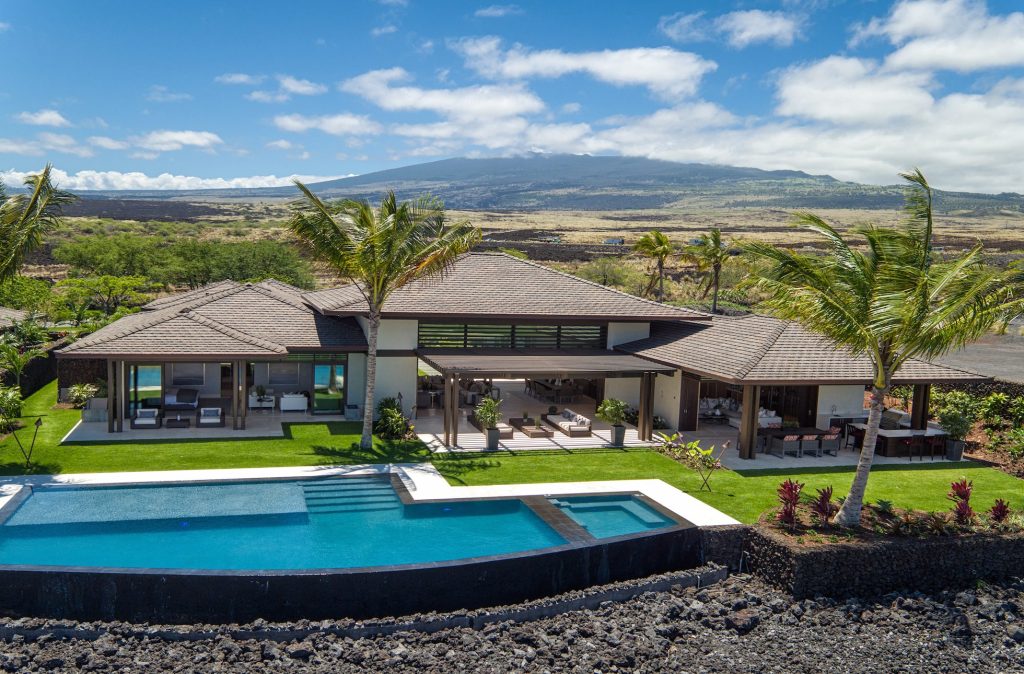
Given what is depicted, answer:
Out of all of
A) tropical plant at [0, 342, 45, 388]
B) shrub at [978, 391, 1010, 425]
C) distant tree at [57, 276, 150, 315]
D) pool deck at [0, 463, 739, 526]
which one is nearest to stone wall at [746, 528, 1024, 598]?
pool deck at [0, 463, 739, 526]

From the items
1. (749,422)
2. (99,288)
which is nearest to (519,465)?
(749,422)

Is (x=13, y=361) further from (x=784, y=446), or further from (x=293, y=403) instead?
(x=784, y=446)

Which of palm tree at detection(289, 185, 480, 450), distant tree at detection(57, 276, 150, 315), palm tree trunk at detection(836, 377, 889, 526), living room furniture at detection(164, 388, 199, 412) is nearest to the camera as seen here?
palm tree trunk at detection(836, 377, 889, 526)

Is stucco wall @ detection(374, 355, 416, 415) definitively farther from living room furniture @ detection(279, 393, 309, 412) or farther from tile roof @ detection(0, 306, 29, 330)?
tile roof @ detection(0, 306, 29, 330)

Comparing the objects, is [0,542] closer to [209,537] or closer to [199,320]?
[209,537]

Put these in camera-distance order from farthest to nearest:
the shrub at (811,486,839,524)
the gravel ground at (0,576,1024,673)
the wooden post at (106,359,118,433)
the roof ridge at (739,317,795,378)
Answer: the wooden post at (106,359,118,433) → the roof ridge at (739,317,795,378) → the shrub at (811,486,839,524) → the gravel ground at (0,576,1024,673)
